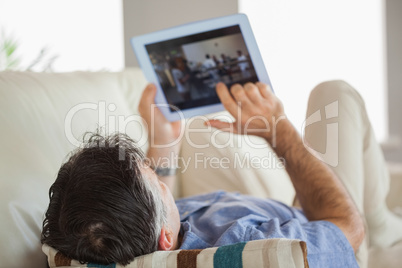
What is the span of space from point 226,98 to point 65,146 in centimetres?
35

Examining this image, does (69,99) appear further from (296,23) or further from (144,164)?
(296,23)

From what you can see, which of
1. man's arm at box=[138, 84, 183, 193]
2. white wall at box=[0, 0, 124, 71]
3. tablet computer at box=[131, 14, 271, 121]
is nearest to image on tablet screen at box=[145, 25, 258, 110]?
tablet computer at box=[131, 14, 271, 121]

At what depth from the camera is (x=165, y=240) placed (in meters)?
0.81

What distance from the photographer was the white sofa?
2.83 ft

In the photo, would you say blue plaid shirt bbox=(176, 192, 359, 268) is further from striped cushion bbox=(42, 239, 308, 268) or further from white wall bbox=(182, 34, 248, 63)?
white wall bbox=(182, 34, 248, 63)

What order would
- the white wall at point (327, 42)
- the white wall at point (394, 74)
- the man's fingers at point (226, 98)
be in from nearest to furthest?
the man's fingers at point (226, 98) → the white wall at point (327, 42) → the white wall at point (394, 74)

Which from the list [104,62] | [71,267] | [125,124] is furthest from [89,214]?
[104,62]

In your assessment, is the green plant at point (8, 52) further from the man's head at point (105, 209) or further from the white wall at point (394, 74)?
the white wall at point (394, 74)

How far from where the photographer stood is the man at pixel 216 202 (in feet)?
2.41

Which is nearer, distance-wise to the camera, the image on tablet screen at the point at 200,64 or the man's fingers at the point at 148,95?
the image on tablet screen at the point at 200,64

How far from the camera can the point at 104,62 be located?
310cm

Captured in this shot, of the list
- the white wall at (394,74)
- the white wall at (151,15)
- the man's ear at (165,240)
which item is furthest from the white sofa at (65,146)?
the white wall at (394,74)

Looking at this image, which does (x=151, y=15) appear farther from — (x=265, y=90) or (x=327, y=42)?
(x=265, y=90)

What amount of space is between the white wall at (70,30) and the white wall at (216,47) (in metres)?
1.89
